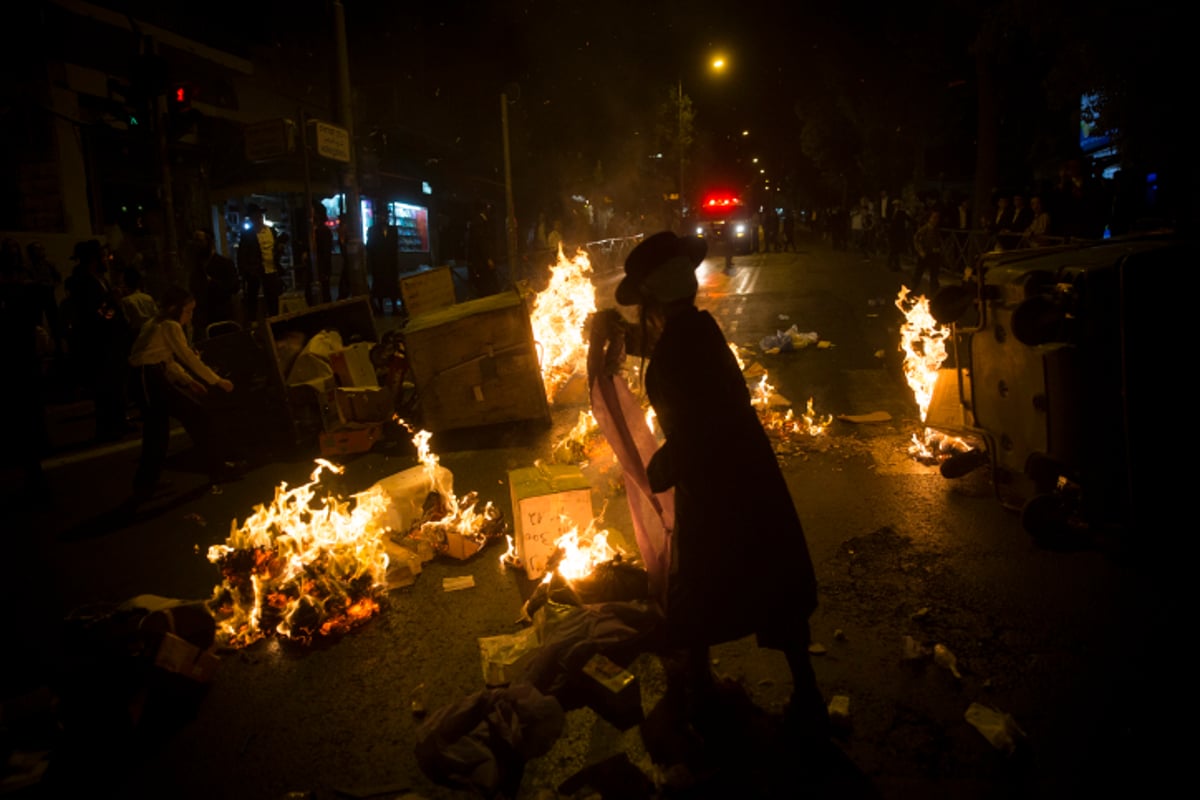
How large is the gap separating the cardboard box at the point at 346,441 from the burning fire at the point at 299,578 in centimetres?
282

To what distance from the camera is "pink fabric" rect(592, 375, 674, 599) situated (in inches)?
142

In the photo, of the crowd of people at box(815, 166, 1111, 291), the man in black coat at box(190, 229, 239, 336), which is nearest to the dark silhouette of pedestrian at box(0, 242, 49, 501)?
the man in black coat at box(190, 229, 239, 336)

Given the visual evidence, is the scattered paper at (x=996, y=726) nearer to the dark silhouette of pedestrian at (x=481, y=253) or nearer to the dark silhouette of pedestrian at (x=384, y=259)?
the dark silhouette of pedestrian at (x=481, y=253)

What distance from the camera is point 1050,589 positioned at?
4445 mm

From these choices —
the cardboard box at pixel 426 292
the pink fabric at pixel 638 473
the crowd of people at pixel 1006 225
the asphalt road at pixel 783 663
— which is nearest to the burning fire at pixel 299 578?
the asphalt road at pixel 783 663

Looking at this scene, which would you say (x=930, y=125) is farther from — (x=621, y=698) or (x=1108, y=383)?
(x=621, y=698)

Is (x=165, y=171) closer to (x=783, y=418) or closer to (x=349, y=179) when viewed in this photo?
(x=349, y=179)

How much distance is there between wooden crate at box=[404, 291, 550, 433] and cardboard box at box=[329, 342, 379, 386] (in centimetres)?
123

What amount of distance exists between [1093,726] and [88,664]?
4424 millimetres

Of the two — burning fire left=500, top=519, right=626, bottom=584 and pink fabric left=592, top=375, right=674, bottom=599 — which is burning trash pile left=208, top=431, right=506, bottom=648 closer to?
burning fire left=500, top=519, right=626, bottom=584

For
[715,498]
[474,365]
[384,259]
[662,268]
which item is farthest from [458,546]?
[384,259]

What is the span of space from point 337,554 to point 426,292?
5.91m

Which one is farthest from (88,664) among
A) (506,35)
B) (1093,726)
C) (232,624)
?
(506,35)

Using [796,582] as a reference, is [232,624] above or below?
below
